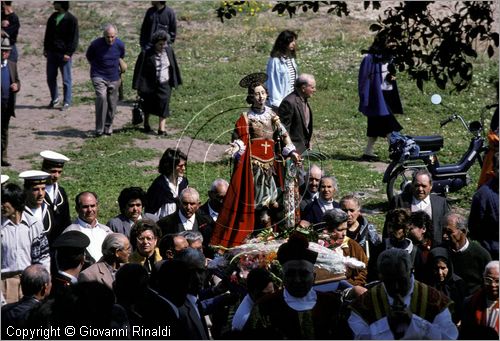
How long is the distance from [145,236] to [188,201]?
44.4 inches

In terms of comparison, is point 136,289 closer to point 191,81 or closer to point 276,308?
point 276,308

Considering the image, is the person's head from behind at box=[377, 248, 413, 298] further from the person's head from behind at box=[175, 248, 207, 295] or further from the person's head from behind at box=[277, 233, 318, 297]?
the person's head from behind at box=[175, 248, 207, 295]

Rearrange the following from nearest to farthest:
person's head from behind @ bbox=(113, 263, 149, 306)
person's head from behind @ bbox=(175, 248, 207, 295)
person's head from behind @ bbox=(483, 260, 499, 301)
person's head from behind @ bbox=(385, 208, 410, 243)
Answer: person's head from behind @ bbox=(113, 263, 149, 306) → person's head from behind @ bbox=(175, 248, 207, 295) → person's head from behind @ bbox=(483, 260, 499, 301) → person's head from behind @ bbox=(385, 208, 410, 243)

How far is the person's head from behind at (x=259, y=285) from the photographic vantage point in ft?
28.7

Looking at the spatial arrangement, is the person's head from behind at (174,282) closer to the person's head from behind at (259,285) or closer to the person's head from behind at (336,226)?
the person's head from behind at (259,285)

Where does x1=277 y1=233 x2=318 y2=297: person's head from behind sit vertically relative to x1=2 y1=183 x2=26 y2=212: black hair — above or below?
above

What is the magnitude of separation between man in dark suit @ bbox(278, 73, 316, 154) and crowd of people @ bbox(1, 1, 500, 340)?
0.6 inches

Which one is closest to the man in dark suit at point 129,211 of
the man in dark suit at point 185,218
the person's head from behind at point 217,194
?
the man in dark suit at point 185,218

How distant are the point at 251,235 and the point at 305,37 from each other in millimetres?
14433

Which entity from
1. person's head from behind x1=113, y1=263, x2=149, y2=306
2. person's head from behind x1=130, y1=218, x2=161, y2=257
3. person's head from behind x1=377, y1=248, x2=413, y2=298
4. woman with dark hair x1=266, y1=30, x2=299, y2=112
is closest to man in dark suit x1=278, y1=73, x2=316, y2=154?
woman with dark hair x1=266, y1=30, x2=299, y2=112

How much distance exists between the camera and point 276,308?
8.22m

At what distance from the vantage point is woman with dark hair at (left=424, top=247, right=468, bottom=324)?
31.8 ft

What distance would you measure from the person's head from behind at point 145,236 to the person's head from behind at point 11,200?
953 millimetres

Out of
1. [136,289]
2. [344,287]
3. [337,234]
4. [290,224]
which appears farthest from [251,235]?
[136,289]
